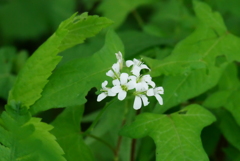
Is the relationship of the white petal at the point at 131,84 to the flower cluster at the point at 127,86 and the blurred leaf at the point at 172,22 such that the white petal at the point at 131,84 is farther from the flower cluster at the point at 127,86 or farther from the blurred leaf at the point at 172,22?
the blurred leaf at the point at 172,22

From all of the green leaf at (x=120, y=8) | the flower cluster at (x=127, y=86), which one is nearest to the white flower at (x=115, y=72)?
the flower cluster at (x=127, y=86)

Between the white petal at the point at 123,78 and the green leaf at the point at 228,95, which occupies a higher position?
the white petal at the point at 123,78

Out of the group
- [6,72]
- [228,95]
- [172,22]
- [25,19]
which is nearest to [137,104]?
[228,95]

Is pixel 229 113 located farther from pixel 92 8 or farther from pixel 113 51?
pixel 92 8

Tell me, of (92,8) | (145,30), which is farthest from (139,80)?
(92,8)

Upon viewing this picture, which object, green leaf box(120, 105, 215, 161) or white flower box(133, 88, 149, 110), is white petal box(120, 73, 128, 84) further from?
green leaf box(120, 105, 215, 161)

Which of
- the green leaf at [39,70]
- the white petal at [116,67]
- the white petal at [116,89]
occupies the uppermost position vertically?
the green leaf at [39,70]
